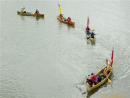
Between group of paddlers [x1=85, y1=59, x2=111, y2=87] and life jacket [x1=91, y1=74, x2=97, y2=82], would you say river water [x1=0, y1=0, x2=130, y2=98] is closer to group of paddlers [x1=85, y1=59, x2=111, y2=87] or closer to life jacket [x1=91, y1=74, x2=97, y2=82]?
group of paddlers [x1=85, y1=59, x2=111, y2=87]

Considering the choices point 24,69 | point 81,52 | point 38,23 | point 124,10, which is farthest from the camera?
point 124,10

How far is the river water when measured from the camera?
22.3 m

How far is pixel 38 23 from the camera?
42219 mm

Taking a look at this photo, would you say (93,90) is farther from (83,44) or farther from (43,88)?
(83,44)

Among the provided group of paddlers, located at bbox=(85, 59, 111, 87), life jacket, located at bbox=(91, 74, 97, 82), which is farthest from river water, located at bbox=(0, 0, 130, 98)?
life jacket, located at bbox=(91, 74, 97, 82)

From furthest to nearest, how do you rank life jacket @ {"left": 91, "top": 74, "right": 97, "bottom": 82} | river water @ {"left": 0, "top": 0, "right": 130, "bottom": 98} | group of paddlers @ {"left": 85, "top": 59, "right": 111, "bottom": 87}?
river water @ {"left": 0, "top": 0, "right": 130, "bottom": 98}
life jacket @ {"left": 91, "top": 74, "right": 97, "bottom": 82}
group of paddlers @ {"left": 85, "top": 59, "right": 111, "bottom": 87}

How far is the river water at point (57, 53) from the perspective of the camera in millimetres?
22266

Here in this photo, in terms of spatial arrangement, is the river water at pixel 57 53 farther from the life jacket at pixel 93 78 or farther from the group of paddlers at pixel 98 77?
the life jacket at pixel 93 78

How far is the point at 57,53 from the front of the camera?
29500 millimetres

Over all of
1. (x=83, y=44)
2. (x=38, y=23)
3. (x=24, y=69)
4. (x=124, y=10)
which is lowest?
(x=24, y=69)

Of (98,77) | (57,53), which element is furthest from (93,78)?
(57,53)

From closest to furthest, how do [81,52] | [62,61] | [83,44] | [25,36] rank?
1. [62,61]
2. [81,52]
3. [83,44]
4. [25,36]

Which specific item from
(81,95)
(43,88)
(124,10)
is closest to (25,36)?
(43,88)

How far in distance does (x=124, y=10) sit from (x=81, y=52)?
1141 inches
